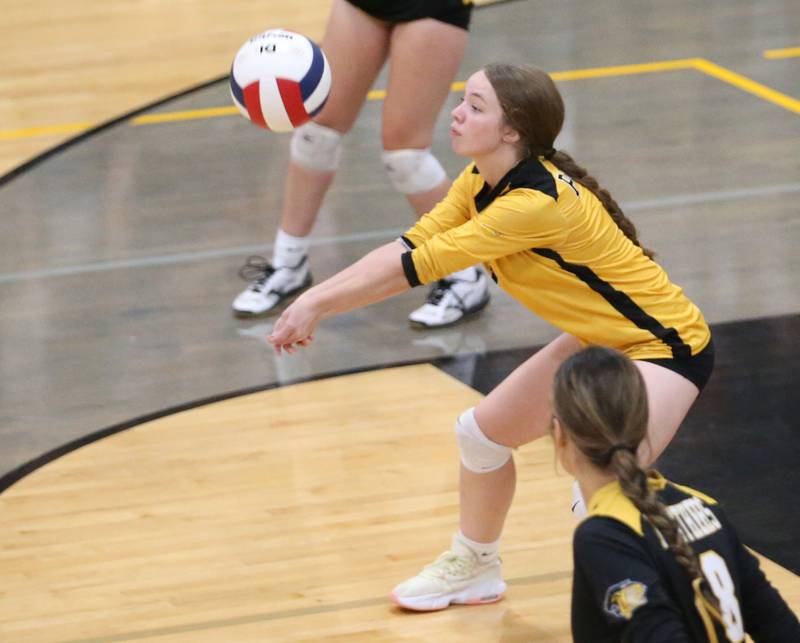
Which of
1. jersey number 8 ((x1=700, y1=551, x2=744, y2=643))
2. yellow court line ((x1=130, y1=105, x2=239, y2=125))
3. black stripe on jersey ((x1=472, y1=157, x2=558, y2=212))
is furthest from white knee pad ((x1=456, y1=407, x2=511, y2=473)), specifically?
yellow court line ((x1=130, y1=105, x2=239, y2=125))

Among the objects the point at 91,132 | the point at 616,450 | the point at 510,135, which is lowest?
the point at 91,132

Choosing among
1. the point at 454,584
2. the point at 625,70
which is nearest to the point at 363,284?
the point at 454,584

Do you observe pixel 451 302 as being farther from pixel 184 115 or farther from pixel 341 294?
pixel 184 115

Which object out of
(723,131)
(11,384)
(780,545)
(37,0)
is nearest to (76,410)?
(11,384)

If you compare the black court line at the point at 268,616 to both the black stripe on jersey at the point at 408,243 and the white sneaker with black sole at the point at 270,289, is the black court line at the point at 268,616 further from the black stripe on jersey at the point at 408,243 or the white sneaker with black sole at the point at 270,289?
the white sneaker with black sole at the point at 270,289

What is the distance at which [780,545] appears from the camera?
373cm

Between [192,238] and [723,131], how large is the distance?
105 inches

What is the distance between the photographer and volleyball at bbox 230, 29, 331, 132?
440 centimetres

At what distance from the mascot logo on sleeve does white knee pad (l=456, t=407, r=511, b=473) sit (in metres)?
1.10

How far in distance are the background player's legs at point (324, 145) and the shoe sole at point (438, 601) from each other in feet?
6.79

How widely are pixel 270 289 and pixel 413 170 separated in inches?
29.4

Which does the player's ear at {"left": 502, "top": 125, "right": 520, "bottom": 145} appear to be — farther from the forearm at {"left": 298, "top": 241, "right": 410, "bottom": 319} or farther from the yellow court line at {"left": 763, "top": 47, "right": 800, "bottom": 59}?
the yellow court line at {"left": 763, "top": 47, "right": 800, "bottom": 59}

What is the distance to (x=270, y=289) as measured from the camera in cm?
548

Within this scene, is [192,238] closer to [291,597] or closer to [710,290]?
[710,290]
